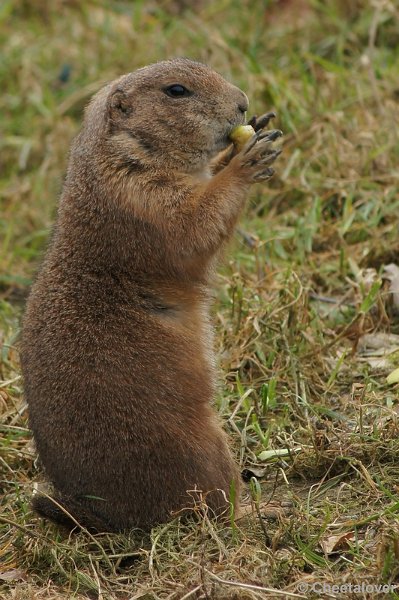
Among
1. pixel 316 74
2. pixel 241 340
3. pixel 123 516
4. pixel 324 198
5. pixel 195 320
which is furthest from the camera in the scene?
pixel 316 74

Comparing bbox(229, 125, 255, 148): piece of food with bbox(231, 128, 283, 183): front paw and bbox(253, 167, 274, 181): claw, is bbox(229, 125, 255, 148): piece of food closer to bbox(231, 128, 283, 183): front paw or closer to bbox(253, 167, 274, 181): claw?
bbox(231, 128, 283, 183): front paw

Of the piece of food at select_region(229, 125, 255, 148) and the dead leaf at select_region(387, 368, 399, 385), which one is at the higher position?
the piece of food at select_region(229, 125, 255, 148)

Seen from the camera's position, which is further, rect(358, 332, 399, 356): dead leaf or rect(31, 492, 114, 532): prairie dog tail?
rect(358, 332, 399, 356): dead leaf

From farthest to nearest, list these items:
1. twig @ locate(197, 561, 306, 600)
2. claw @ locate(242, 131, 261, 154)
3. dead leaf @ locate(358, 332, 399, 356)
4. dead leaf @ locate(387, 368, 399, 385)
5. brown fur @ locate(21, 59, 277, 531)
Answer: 1. dead leaf @ locate(358, 332, 399, 356)
2. dead leaf @ locate(387, 368, 399, 385)
3. claw @ locate(242, 131, 261, 154)
4. brown fur @ locate(21, 59, 277, 531)
5. twig @ locate(197, 561, 306, 600)

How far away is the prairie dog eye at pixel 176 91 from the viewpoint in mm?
5066

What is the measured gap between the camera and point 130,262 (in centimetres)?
473

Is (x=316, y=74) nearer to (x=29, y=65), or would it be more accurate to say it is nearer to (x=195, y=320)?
(x=29, y=65)

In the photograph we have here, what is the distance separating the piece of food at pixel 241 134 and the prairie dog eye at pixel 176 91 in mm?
269

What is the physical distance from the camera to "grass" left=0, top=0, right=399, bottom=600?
4352 mm

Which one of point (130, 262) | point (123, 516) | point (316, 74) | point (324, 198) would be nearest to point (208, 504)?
point (123, 516)

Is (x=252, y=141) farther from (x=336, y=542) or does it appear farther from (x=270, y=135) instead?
(x=336, y=542)

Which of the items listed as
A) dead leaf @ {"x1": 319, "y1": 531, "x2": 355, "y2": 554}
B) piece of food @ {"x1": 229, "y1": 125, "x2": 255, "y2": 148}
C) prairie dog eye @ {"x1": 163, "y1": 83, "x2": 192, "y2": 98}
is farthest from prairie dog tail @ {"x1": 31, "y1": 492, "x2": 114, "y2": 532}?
prairie dog eye @ {"x1": 163, "y1": 83, "x2": 192, "y2": 98}

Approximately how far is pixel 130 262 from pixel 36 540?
1230mm

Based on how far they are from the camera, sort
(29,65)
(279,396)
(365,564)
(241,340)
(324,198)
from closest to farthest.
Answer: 1. (365,564)
2. (279,396)
3. (241,340)
4. (324,198)
5. (29,65)
